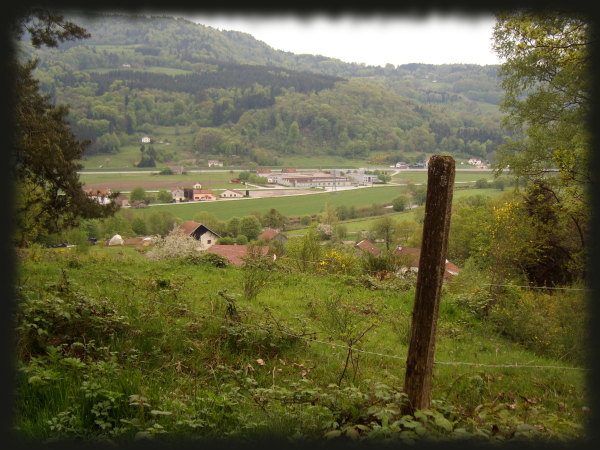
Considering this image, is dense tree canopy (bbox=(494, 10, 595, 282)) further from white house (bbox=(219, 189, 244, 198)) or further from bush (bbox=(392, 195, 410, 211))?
white house (bbox=(219, 189, 244, 198))

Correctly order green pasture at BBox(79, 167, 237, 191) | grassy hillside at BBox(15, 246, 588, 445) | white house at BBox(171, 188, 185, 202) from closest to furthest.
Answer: grassy hillside at BBox(15, 246, 588, 445) → green pasture at BBox(79, 167, 237, 191) → white house at BBox(171, 188, 185, 202)

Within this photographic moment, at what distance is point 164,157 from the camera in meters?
69.9

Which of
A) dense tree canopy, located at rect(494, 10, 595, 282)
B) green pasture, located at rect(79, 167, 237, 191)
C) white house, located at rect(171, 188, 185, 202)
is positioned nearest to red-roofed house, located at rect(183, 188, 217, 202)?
white house, located at rect(171, 188, 185, 202)

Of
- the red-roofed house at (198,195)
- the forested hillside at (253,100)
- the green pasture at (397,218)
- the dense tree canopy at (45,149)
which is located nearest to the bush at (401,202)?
the green pasture at (397,218)

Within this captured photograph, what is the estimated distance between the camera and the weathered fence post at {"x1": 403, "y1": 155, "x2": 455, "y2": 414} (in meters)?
2.75

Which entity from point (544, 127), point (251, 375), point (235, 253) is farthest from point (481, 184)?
point (251, 375)

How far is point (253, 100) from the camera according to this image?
325 feet

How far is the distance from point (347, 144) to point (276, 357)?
3069 inches

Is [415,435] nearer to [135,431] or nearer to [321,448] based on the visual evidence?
[321,448]

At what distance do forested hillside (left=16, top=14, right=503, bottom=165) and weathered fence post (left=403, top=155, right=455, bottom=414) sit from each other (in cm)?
3251

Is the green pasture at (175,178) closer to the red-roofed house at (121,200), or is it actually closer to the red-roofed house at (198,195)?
the red-roofed house at (121,200)

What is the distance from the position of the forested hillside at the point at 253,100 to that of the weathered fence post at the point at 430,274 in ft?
107

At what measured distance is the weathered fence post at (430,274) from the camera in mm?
2750

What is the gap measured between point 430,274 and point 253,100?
10231 cm
